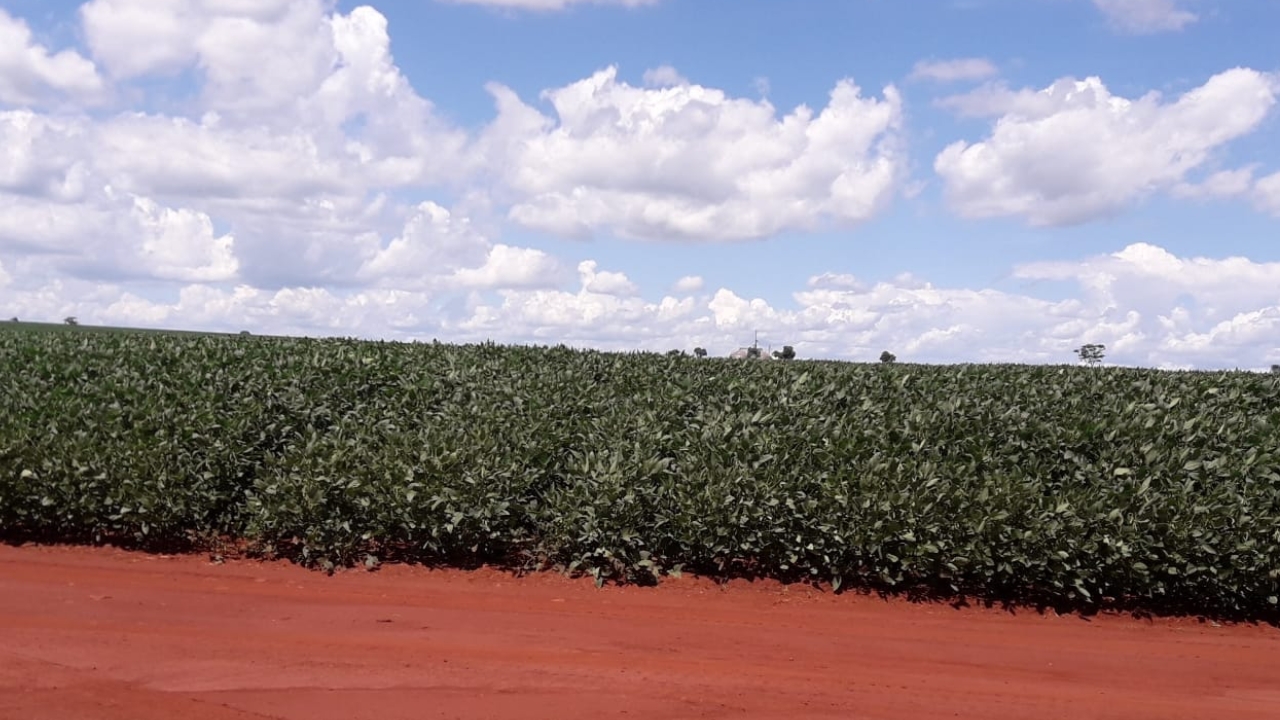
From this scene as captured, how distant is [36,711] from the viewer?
5211 mm

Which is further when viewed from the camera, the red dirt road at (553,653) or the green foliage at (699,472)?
the green foliage at (699,472)

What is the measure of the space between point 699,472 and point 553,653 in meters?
2.43

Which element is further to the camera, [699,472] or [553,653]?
[699,472]

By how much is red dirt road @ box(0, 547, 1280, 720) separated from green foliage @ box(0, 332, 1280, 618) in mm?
329

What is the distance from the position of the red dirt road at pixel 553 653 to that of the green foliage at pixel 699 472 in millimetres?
329

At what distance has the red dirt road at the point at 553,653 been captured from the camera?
5461 millimetres

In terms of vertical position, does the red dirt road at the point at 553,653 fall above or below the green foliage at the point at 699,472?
below

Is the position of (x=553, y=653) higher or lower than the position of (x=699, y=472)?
lower

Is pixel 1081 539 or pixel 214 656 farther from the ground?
pixel 1081 539

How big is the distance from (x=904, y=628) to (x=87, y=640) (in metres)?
5.05

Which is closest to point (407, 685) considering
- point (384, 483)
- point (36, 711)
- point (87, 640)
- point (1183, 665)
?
point (36, 711)

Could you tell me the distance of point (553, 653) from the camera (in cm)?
625

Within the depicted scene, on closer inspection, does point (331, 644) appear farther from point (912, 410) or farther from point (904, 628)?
point (912, 410)

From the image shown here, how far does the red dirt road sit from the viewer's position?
215 inches
